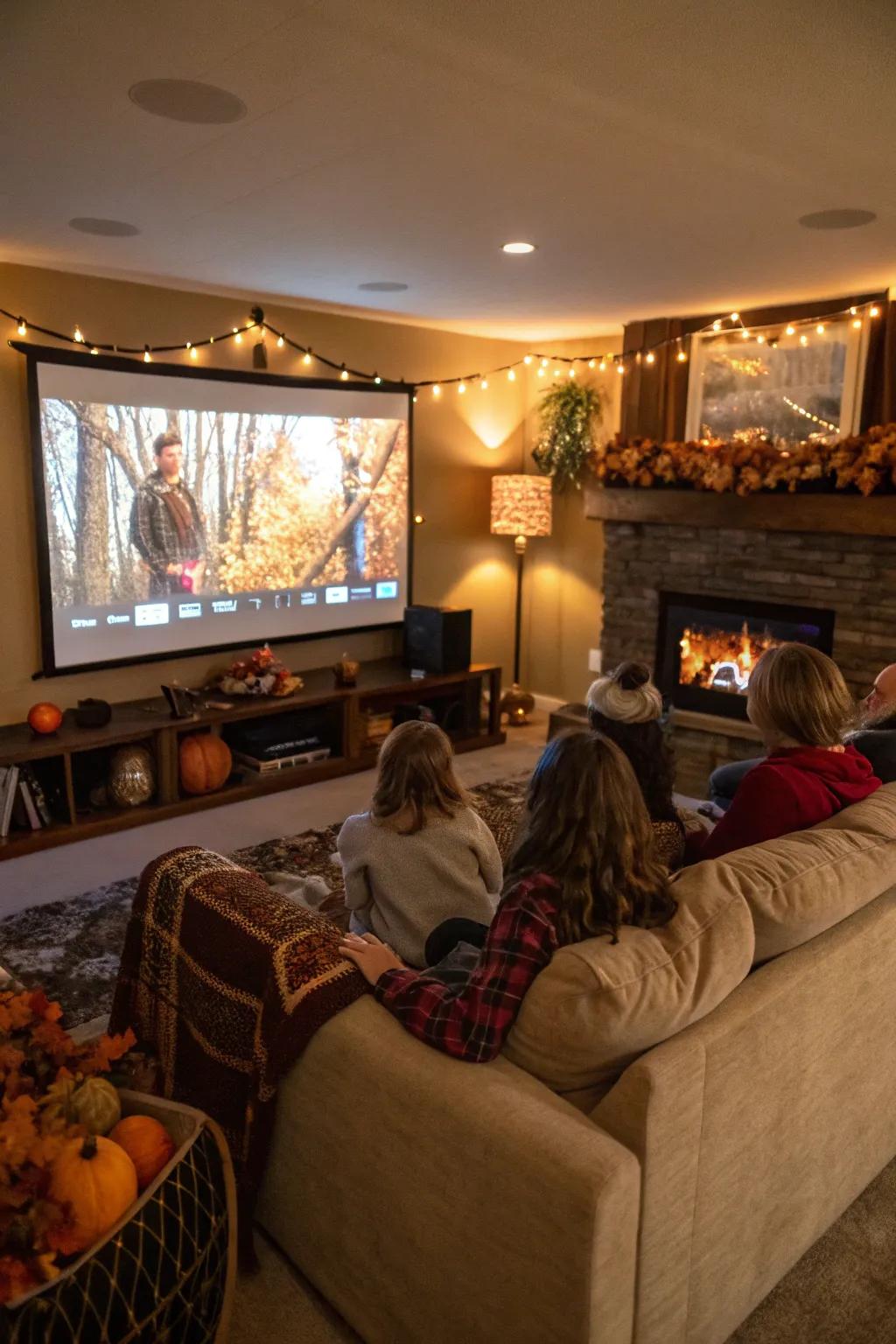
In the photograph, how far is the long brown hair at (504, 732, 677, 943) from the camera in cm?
163

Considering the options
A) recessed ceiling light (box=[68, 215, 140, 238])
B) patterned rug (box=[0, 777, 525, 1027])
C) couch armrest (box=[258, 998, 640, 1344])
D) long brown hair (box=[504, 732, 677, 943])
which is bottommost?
patterned rug (box=[0, 777, 525, 1027])

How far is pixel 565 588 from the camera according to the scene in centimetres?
675

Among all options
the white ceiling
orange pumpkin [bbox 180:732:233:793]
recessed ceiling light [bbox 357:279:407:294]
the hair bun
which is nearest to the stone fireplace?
the white ceiling

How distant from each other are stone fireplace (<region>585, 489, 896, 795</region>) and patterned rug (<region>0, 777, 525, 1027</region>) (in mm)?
2192

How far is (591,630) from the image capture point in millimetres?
6602

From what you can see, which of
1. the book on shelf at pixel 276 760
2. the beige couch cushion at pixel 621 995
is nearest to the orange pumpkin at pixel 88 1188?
the beige couch cushion at pixel 621 995

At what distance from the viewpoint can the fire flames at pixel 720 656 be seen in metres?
5.29

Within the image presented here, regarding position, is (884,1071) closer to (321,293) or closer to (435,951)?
(435,951)

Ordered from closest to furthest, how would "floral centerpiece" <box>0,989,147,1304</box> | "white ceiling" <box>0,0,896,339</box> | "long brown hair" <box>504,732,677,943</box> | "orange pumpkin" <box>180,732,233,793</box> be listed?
"floral centerpiece" <box>0,989,147,1304</box>, "long brown hair" <box>504,732,677,943</box>, "white ceiling" <box>0,0,896,339</box>, "orange pumpkin" <box>180,732,233,793</box>

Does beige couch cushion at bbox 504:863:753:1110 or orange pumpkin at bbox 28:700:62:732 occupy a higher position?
beige couch cushion at bbox 504:863:753:1110

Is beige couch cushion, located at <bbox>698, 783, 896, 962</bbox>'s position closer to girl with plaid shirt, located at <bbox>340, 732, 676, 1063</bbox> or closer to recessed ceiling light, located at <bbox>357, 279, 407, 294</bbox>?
girl with plaid shirt, located at <bbox>340, 732, 676, 1063</bbox>

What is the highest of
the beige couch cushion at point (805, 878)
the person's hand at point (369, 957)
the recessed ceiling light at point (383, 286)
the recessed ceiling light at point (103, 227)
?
the recessed ceiling light at point (383, 286)

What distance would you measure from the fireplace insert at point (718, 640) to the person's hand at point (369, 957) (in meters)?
3.71

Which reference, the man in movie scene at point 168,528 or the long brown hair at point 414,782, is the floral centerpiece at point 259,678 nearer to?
the man in movie scene at point 168,528
